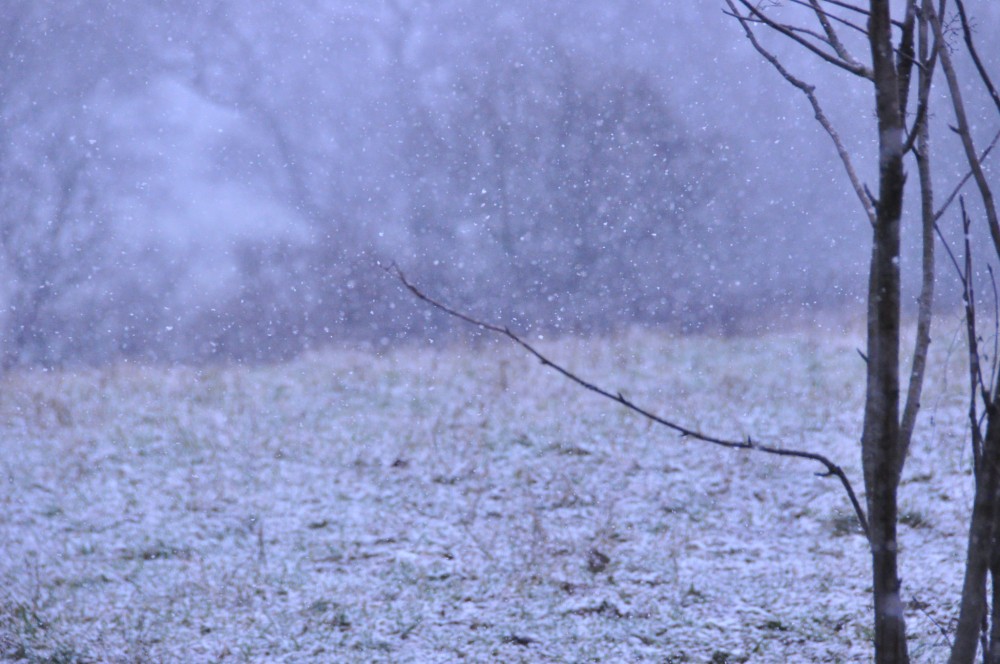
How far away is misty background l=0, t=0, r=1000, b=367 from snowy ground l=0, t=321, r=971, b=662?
3.61 metres

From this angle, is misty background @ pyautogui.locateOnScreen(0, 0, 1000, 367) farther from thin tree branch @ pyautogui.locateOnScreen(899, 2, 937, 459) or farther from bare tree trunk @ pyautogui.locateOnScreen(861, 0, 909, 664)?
bare tree trunk @ pyautogui.locateOnScreen(861, 0, 909, 664)

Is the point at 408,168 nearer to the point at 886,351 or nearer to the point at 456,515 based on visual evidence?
the point at 456,515

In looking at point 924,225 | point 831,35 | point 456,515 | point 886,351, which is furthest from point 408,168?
point 886,351

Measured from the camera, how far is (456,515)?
239 inches

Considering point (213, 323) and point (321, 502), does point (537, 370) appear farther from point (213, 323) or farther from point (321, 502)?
point (213, 323)

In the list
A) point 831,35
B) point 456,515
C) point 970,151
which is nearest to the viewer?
point 970,151

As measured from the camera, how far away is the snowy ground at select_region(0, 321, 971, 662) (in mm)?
4273

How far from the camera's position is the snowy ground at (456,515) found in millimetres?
4273

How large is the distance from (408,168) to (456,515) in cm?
1073

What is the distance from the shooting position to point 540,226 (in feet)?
50.8

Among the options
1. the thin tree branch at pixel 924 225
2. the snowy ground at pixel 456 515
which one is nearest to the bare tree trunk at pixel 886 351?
the thin tree branch at pixel 924 225

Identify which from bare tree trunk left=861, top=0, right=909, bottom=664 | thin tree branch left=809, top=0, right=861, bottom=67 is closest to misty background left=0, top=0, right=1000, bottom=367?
thin tree branch left=809, top=0, right=861, bottom=67

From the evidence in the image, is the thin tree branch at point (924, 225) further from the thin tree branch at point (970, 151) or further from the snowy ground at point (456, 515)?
the snowy ground at point (456, 515)

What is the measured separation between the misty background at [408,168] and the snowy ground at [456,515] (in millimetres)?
3606
